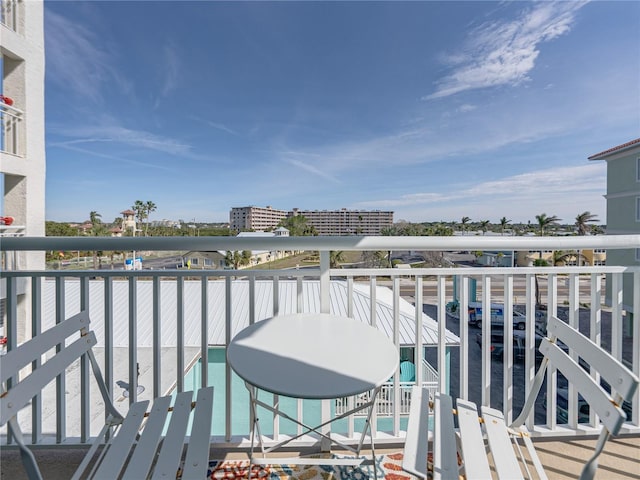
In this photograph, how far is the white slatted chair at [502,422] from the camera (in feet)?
2.22

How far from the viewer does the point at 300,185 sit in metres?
26.7

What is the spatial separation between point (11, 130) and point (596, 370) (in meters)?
9.34

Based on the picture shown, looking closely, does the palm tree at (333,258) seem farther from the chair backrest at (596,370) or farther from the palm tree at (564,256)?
the palm tree at (564,256)

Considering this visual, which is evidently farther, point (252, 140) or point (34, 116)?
point (252, 140)

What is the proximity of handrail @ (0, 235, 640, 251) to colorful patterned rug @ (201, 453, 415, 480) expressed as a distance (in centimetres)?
92

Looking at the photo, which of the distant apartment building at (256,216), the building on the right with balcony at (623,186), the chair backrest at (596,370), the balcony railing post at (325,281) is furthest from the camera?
the distant apartment building at (256,216)

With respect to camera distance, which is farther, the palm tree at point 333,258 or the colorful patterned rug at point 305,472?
the palm tree at point 333,258

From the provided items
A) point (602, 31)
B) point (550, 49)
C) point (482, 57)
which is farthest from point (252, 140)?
point (602, 31)

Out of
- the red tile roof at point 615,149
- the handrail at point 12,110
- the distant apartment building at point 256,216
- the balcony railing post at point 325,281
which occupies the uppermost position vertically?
the red tile roof at point 615,149

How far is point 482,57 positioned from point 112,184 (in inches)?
987

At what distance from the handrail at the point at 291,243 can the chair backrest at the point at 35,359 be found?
30cm

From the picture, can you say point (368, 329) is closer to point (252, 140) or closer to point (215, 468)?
point (215, 468)

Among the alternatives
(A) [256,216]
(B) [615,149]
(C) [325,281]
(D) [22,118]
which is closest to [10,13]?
(D) [22,118]

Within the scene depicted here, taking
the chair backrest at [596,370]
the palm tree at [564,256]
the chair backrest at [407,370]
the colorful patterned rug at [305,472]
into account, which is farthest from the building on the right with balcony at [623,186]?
the colorful patterned rug at [305,472]
